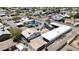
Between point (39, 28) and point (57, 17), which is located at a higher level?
point (57, 17)

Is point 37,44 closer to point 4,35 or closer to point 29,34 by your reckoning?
point 29,34

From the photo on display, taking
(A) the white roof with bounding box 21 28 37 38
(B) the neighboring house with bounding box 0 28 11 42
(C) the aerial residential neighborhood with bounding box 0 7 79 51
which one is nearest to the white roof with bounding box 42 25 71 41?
(C) the aerial residential neighborhood with bounding box 0 7 79 51

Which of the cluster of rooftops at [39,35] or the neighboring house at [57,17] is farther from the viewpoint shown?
the neighboring house at [57,17]

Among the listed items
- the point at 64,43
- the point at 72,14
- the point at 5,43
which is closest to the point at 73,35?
the point at 64,43

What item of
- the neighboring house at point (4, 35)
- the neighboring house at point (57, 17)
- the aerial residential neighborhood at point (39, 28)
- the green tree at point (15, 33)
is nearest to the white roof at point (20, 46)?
the aerial residential neighborhood at point (39, 28)

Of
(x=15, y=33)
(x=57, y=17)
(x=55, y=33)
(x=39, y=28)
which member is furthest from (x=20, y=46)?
(x=57, y=17)

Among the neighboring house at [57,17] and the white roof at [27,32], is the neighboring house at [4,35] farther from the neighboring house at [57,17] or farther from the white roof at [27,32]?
the neighboring house at [57,17]

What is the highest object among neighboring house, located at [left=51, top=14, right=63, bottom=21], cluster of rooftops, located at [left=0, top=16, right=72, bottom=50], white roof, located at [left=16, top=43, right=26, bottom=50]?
neighboring house, located at [left=51, top=14, right=63, bottom=21]

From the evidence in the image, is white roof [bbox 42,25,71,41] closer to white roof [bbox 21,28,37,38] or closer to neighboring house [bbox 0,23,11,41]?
white roof [bbox 21,28,37,38]
